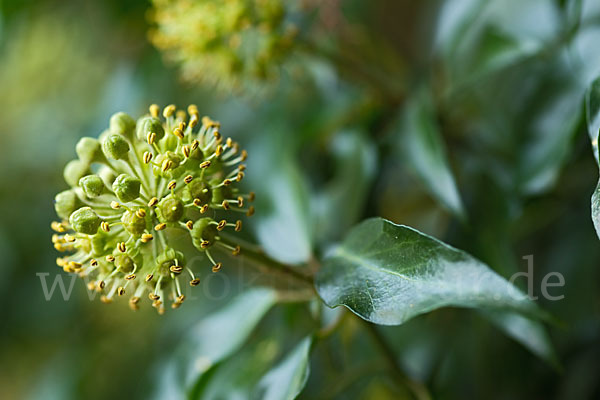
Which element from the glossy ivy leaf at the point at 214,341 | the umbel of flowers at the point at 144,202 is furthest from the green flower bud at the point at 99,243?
the glossy ivy leaf at the point at 214,341

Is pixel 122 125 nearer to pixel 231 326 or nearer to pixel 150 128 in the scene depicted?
pixel 150 128

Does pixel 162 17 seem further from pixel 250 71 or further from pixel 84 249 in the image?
pixel 84 249

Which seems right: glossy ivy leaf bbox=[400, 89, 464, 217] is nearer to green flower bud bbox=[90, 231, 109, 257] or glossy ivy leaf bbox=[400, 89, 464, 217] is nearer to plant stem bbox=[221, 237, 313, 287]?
plant stem bbox=[221, 237, 313, 287]

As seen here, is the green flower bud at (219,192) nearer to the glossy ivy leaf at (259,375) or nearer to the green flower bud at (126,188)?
the green flower bud at (126,188)

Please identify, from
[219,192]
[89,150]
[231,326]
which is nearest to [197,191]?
[219,192]

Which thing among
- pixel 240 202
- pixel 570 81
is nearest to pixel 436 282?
pixel 240 202

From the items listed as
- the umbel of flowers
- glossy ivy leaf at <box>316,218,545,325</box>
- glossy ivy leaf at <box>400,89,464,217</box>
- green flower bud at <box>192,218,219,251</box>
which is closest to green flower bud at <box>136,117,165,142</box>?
the umbel of flowers
